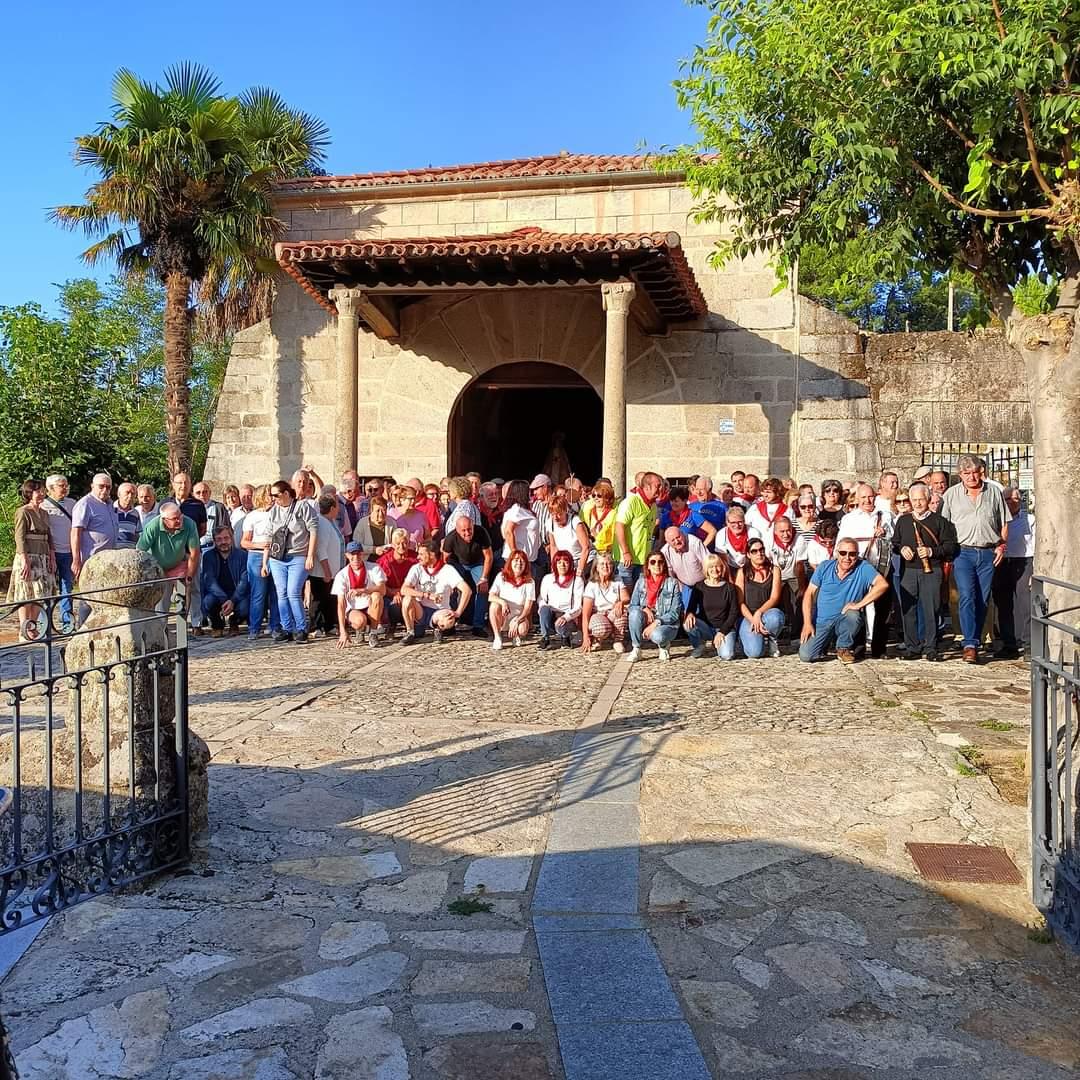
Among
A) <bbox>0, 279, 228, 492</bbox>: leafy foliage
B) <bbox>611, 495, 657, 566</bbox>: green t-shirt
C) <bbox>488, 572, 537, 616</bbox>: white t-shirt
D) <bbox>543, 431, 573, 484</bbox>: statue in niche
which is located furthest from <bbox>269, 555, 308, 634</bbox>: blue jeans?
<bbox>0, 279, 228, 492</bbox>: leafy foliage

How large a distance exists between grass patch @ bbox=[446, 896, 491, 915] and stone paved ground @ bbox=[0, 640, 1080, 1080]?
0.02m

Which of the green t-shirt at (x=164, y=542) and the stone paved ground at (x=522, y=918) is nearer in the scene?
the stone paved ground at (x=522, y=918)

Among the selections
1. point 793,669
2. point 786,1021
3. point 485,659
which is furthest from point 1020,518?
point 786,1021

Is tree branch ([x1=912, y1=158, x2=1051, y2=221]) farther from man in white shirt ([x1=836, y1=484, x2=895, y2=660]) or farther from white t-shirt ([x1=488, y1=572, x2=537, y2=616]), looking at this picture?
white t-shirt ([x1=488, y1=572, x2=537, y2=616])

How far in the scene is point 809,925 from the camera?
3713mm

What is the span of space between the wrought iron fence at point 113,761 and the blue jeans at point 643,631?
5.48 metres

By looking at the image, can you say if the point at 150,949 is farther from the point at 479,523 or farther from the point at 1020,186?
the point at 479,523

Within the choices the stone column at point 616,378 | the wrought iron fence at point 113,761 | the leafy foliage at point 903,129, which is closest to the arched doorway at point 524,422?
the stone column at point 616,378

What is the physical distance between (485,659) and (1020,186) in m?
5.59

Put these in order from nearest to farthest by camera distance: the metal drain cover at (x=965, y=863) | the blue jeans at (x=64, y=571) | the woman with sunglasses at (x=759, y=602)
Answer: the metal drain cover at (x=965, y=863) → the woman with sunglasses at (x=759, y=602) → the blue jeans at (x=64, y=571)

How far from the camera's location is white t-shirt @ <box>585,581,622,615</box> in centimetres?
966

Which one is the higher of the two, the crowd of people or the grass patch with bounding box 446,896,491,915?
the crowd of people

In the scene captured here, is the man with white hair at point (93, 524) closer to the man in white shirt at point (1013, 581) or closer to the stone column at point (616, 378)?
the stone column at point (616, 378)

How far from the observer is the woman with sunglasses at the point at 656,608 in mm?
9266
